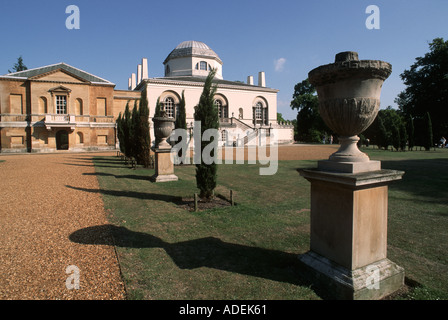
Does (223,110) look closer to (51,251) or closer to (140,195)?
(140,195)

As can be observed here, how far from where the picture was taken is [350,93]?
2.92 m

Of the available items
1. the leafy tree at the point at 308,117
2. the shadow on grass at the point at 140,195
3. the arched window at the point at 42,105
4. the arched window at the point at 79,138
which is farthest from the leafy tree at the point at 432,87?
the arched window at the point at 42,105

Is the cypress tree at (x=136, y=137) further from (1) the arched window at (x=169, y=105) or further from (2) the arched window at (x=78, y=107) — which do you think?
(1) the arched window at (x=169, y=105)

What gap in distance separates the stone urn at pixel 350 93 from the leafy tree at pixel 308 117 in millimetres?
51419

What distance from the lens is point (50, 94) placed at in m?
30.2

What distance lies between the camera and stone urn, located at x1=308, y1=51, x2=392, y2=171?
2.85 m

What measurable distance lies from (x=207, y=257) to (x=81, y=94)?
34.5 meters

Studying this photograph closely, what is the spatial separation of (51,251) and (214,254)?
8.99ft

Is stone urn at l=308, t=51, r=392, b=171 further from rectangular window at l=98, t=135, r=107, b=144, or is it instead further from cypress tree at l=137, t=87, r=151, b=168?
rectangular window at l=98, t=135, r=107, b=144

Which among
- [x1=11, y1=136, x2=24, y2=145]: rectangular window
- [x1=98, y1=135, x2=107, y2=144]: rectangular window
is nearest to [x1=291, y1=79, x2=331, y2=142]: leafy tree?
[x1=98, y1=135, x2=107, y2=144]: rectangular window

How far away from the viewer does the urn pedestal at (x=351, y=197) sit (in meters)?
2.81
